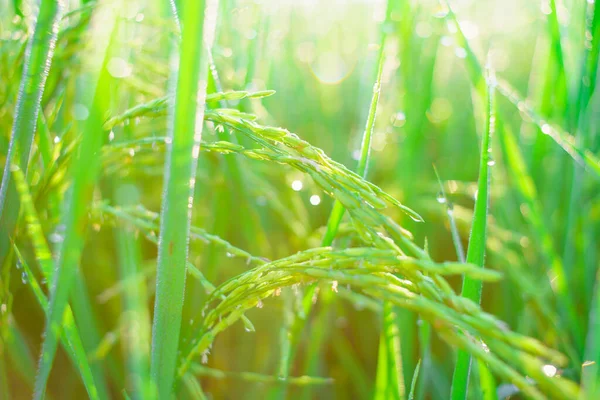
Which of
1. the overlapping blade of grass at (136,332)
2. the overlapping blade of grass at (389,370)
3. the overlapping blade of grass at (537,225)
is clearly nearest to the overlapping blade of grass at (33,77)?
the overlapping blade of grass at (136,332)

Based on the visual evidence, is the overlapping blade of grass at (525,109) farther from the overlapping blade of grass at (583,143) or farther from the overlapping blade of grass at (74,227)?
the overlapping blade of grass at (74,227)

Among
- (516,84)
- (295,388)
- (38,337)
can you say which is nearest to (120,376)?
(38,337)

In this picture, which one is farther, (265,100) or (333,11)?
(333,11)

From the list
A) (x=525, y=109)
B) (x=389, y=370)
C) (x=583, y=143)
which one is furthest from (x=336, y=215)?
(x=583, y=143)

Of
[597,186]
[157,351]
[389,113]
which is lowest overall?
[157,351]

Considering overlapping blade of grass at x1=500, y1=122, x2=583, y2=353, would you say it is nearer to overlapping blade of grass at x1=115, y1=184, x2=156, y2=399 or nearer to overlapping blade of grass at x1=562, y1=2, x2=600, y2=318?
overlapping blade of grass at x1=562, y1=2, x2=600, y2=318

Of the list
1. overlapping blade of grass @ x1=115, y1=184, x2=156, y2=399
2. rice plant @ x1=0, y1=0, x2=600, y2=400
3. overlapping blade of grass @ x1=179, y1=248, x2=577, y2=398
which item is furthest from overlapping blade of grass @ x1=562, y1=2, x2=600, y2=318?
overlapping blade of grass @ x1=115, y1=184, x2=156, y2=399

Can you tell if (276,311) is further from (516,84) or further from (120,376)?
(516,84)
